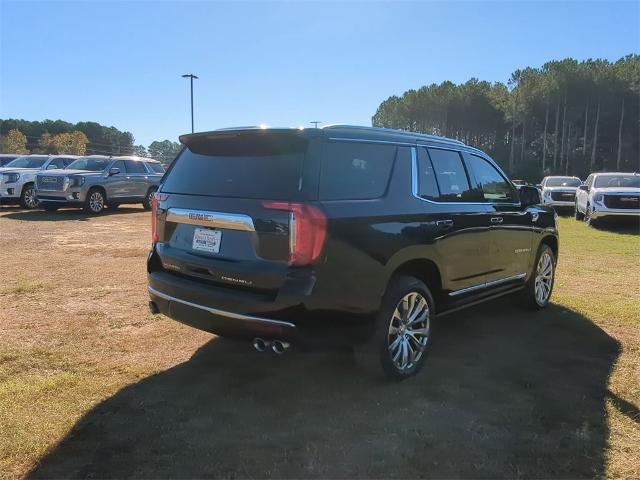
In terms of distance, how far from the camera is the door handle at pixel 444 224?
14.0 ft

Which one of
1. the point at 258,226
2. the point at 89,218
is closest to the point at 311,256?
the point at 258,226

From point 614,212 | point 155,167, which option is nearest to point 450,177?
point 614,212

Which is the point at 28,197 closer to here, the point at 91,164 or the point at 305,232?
the point at 91,164

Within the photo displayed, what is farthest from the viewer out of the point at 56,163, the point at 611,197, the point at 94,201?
the point at 56,163

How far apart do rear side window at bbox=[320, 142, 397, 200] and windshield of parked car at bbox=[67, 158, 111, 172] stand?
14684 millimetres

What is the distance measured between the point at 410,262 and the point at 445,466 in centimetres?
156

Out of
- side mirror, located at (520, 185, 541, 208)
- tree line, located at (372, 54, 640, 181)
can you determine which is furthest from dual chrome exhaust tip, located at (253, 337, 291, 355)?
tree line, located at (372, 54, 640, 181)

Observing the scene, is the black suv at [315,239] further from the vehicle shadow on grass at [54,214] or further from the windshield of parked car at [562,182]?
the windshield of parked car at [562,182]

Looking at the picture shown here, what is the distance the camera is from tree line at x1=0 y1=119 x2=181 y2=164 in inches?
2324

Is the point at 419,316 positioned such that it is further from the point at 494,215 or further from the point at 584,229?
the point at 584,229

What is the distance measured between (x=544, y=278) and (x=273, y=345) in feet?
13.2

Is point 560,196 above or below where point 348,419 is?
above

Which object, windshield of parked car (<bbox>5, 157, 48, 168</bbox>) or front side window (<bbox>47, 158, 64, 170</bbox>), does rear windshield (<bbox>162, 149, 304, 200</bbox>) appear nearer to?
front side window (<bbox>47, 158, 64, 170</bbox>)

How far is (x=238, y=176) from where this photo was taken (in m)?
3.72
